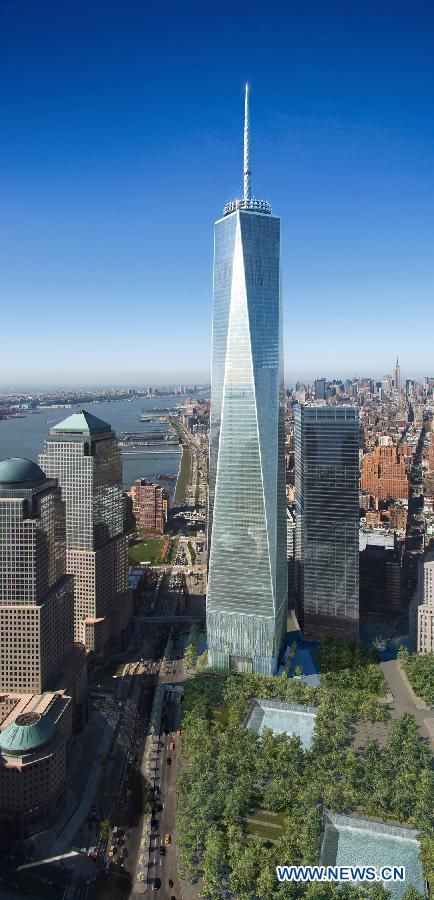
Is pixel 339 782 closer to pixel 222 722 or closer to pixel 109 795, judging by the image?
pixel 222 722

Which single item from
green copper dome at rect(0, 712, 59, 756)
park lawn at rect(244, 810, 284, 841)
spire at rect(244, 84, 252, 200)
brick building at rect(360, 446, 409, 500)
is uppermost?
spire at rect(244, 84, 252, 200)

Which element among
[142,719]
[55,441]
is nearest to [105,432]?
[55,441]

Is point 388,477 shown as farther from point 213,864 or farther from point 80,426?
point 213,864

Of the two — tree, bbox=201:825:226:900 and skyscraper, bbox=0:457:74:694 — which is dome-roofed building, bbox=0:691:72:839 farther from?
tree, bbox=201:825:226:900

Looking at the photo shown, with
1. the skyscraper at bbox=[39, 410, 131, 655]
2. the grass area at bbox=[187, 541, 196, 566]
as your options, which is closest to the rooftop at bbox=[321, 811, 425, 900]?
the skyscraper at bbox=[39, 410, 131, 655]

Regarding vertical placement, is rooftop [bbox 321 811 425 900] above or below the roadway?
above
